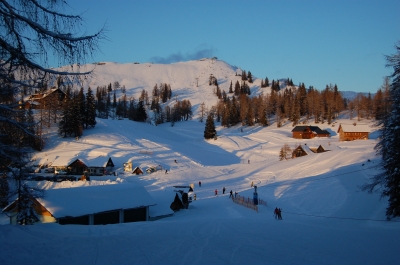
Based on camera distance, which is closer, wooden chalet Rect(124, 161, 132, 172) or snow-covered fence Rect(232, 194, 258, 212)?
snow-covered fence Rect(232, 194, 258, 212)

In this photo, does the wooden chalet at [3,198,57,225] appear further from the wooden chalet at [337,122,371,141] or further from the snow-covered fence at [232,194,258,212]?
the wooden chalet at [337,122,371,141]

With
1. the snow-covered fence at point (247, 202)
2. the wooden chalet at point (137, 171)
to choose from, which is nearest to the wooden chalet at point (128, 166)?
the wooden chalet at point (137, 171)

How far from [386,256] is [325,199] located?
774 inches

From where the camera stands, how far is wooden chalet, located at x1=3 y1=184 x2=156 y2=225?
56.6ft

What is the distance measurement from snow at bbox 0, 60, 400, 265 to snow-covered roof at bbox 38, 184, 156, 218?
1.38 feet

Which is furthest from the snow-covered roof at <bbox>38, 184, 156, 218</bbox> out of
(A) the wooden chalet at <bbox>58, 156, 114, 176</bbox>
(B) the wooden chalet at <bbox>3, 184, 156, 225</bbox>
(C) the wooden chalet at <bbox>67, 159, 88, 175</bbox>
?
(C) the wooden chalet at <bbox>67, 159, 88, 175</bbox>

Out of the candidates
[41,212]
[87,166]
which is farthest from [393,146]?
[87,166]

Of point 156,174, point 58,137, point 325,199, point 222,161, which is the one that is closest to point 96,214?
point 325,199

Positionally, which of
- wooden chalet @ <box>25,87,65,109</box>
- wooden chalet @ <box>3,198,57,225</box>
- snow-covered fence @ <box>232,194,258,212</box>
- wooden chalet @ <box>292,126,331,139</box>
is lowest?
snow-covered fence @ <box>232,194,258,212</box>

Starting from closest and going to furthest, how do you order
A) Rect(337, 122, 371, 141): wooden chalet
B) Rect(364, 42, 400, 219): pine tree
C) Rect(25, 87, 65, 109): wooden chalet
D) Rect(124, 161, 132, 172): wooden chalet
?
1. Rect(25, 87, 65, 109): wooden chalet
2. Rect(364, 42, 400, 219): pine tree
3. Rect(124, 161, 132, 172): wooden chalet
4. Rect(337, 122, 371, 141): wooden chalet

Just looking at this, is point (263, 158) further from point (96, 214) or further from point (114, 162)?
point (96, 214)

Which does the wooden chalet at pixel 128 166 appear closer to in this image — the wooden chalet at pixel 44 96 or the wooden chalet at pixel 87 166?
the wooden chalet at pixel 87 166

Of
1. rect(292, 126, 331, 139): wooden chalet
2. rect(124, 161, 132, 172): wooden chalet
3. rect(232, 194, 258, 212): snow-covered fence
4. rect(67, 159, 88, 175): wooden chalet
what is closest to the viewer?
rect(232, 194, 258, 212): snow-covered fence

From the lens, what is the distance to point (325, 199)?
26500mm
